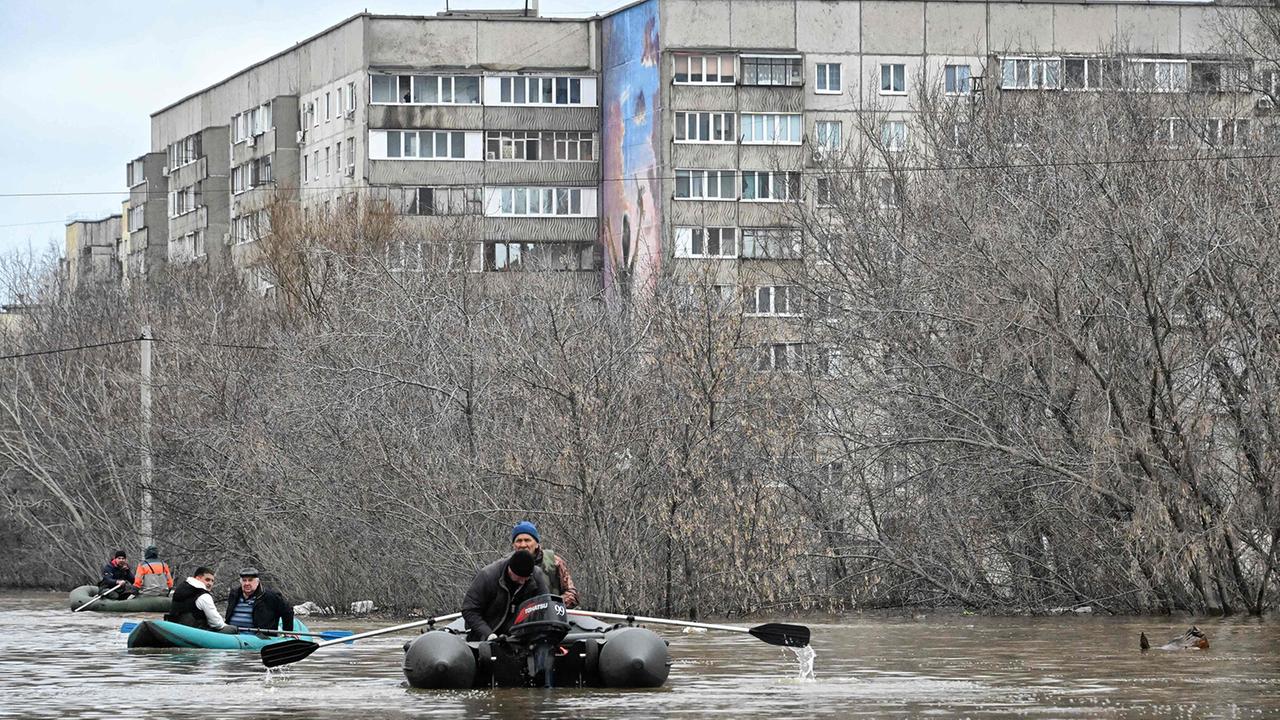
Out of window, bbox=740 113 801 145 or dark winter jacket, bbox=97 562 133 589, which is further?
window, bbox=740 113 801 145

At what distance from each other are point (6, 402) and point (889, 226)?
2319cm

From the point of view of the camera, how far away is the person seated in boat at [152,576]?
4100cm

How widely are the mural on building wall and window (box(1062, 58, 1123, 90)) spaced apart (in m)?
28.6

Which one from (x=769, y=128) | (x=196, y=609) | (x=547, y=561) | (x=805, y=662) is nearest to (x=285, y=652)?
(x=547, y=561)

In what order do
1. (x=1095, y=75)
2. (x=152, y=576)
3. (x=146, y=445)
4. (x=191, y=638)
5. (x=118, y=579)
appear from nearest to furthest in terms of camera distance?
(x=191, y=638)
(x=152, y=576)
(x=1095, y=75)
(x=118, y=579)
(x=146, y=445)

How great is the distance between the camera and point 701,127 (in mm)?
73375

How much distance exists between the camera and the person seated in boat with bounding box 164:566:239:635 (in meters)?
26.8

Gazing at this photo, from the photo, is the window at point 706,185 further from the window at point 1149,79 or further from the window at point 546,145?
the window at point 1149,79

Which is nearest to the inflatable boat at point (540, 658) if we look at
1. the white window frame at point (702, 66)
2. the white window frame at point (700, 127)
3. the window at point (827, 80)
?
the white window frame at point (700, 127)

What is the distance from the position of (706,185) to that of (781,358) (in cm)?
3775

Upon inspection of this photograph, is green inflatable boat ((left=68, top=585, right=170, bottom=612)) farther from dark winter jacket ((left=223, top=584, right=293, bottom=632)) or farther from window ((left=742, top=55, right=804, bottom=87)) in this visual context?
window ((left=742, top=55, right=804, bottom=87))

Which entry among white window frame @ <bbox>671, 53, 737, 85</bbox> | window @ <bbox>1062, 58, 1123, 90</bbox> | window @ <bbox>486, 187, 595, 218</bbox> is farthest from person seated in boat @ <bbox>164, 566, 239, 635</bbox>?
window @ <bbox>486, 187, 595, 218</bbox>

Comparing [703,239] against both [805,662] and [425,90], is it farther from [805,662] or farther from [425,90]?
[805,662]

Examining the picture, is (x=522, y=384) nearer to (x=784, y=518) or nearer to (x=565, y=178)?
(x=784, y=518)
